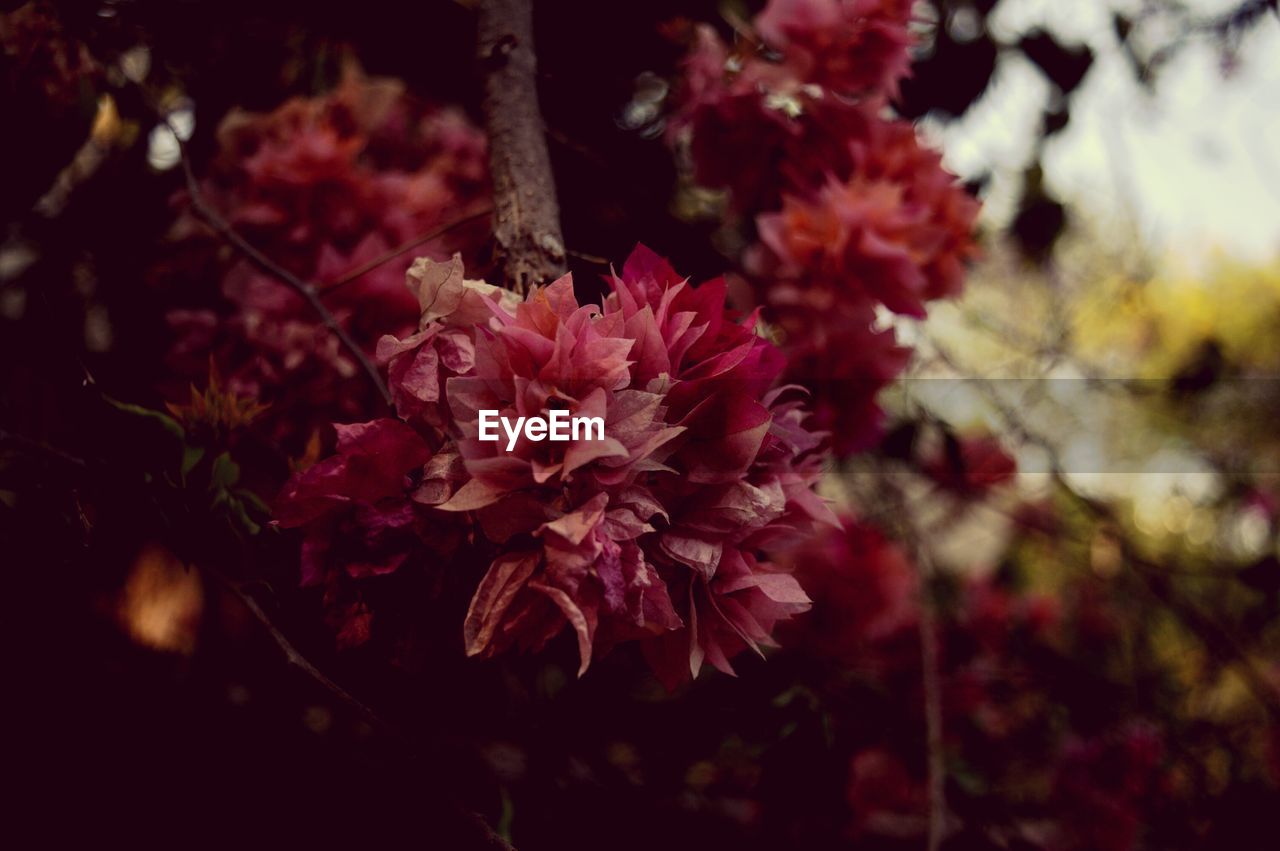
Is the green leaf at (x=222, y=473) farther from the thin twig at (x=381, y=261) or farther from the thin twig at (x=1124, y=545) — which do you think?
the thin twig at (x=1124, y=545)

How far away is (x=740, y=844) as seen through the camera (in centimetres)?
128

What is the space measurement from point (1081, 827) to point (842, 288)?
3.69ft

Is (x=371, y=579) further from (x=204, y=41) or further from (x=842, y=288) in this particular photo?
(x=204, y=41)

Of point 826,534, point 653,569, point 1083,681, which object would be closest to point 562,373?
point 653,569

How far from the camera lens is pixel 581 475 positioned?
45 cm

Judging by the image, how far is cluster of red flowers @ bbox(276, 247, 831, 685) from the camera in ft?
1.44

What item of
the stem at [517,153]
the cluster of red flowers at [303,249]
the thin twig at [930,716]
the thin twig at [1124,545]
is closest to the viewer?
the stem at [517,153]

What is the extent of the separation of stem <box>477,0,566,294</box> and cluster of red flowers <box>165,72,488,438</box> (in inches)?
3.8

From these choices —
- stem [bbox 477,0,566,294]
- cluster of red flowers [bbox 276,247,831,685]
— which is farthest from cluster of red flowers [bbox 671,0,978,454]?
cluster of red flowers [bbox 276,247,831,685]

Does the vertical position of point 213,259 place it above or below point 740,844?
above

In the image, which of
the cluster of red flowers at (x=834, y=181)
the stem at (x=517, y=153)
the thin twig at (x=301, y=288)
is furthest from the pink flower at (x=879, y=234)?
the thin twig at (x=301, y=288)

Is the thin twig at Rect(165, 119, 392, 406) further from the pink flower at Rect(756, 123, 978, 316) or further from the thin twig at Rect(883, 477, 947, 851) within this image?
the thin twig at Rect(883, 477, 947, 851)

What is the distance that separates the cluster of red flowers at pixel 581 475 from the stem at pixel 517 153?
3.5 inches

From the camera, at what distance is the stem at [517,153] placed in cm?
60
